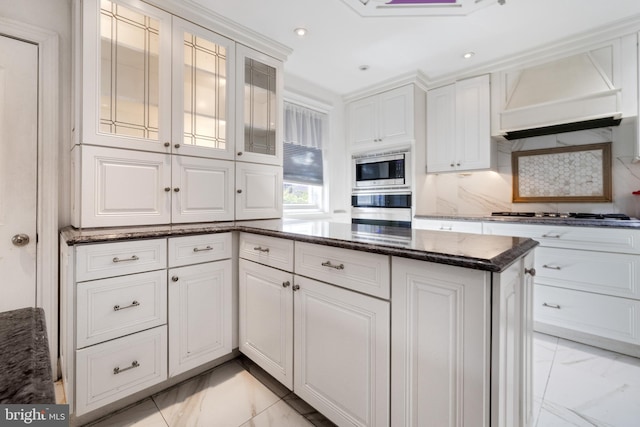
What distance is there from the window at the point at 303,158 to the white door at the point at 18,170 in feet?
6.70

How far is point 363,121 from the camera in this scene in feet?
12.0

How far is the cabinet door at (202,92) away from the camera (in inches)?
78.2

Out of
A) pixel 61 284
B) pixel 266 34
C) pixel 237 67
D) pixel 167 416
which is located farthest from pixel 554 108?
pixel 61 284

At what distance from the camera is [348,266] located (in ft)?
4.19

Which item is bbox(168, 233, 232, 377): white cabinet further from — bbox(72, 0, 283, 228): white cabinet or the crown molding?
the crown molding

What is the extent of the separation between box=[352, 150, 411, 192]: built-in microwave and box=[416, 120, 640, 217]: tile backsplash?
0.37 metres

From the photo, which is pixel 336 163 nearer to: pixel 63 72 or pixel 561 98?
pixel 561 98

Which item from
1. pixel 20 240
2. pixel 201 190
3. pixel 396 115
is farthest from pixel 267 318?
pixel 396 115

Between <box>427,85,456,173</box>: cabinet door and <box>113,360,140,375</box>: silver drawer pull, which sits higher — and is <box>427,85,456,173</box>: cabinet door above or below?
above

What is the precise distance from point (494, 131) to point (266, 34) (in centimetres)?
235

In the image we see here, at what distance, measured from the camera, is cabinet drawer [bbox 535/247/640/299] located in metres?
2.08

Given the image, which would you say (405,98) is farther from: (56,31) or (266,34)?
(56,31)

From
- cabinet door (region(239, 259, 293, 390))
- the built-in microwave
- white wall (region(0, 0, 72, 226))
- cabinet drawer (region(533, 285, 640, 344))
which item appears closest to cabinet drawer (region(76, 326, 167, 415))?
cabinet door (region(239, 259, 293, 390))

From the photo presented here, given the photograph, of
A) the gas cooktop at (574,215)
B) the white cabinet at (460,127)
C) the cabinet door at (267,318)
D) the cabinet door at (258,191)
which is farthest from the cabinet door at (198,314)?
the gas cooktop at (574,215)
